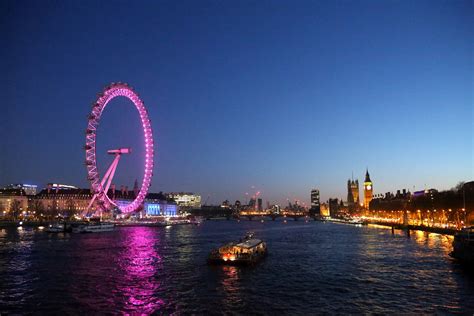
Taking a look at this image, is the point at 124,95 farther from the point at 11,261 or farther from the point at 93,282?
the point at 93,282

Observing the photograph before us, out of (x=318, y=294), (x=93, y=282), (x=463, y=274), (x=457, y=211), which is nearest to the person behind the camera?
(x=318, y=294)

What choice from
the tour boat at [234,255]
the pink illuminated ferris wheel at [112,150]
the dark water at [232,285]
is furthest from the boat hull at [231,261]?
the pink illuminated ferris wheel at [112,150]

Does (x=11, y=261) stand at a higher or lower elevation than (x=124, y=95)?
lower

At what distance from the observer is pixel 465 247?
49719mm

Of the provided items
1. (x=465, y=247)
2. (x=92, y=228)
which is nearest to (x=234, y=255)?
(x=465, y=247)

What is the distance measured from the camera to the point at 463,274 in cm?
4328

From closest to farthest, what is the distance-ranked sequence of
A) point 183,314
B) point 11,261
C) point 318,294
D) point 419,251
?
1. point 183,314
2. point 318,294
3. point 11,261
4. point 419,251

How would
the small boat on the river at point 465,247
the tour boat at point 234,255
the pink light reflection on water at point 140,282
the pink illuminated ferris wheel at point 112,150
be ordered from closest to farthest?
the pink light reflection on water at point 140,282, the small boat on the river at point 465,247, the tour boat at point 234,255, the pink illuminated ferris wheel at point 112,150

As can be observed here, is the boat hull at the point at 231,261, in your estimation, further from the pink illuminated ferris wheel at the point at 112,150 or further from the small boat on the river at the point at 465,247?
the pink illuminated ferris wheel at the point at 112,150

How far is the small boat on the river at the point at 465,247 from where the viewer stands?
47.9 m

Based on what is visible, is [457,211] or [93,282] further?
[457,211]

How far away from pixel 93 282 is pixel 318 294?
18.6m

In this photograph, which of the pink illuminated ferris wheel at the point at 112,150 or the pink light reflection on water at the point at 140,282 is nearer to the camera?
the pink light reflection on water at the point at 140,282

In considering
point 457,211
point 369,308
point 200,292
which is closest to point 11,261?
point 200,292
